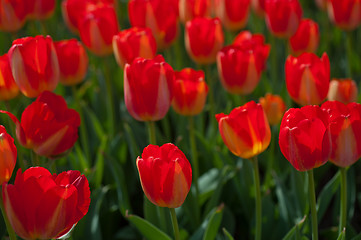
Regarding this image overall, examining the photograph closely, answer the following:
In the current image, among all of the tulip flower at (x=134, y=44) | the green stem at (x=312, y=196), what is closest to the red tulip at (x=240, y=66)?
the tulip flower at (x=134, y=44)

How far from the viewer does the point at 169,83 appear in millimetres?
1442

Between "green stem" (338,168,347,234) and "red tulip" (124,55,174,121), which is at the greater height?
"red tulip" (124,55,174,121)

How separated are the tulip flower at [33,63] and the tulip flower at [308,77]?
0.67m

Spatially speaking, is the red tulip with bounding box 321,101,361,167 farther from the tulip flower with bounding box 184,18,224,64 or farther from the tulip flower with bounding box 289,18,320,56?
the tulip flower with bounding box 289,18,320,56

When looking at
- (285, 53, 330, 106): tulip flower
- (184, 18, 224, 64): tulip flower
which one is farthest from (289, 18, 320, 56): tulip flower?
(285, 53, 330, 106): tulip flower

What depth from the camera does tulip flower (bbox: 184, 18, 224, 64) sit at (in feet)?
6.33

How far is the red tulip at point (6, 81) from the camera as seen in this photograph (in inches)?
60.6

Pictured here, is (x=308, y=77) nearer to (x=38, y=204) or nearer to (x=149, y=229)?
(x=149, y=229)

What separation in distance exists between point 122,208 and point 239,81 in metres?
0.55

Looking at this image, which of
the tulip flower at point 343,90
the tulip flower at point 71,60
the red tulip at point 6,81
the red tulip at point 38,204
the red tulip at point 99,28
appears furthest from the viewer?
the red tulip at point 99,28

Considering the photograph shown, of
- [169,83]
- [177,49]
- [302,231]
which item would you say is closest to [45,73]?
[169,83]

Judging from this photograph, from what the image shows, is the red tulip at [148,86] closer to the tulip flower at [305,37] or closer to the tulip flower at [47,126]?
the tulip flower at [47,126]

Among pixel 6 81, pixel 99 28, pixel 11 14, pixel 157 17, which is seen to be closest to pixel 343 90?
pixel 157 17

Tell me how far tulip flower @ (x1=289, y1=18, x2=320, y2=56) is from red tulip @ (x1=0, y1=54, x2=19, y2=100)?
3.62ft
